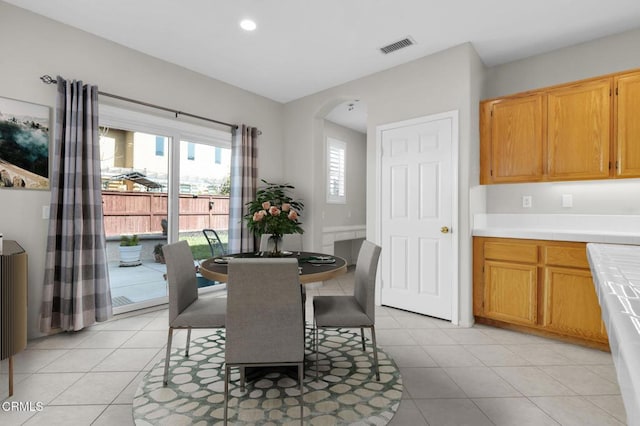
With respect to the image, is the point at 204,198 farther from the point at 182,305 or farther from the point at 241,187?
the point at 182,305

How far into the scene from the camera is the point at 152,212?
376cm

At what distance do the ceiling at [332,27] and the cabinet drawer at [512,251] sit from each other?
1988 mm

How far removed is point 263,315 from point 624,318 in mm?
1387

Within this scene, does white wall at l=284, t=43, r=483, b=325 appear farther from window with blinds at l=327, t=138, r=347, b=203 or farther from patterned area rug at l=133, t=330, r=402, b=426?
patterned area rug at l=133, t=330, r=402, b=426

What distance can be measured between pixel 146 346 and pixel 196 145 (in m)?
2.49

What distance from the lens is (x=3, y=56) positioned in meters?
2.66

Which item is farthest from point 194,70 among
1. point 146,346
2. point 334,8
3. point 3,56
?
point 146,346

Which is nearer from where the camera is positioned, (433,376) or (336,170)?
(433,376)

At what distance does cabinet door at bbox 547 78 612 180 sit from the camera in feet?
9.27

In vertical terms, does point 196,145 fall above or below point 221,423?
above

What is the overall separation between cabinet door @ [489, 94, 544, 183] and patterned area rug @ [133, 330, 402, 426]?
2.22m

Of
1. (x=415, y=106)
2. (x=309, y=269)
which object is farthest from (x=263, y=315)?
(x=415, y=106)

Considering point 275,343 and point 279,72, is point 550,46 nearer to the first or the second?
point 279,72

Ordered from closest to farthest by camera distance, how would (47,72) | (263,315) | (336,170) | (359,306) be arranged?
(263,315) → (359,306) → (47,72) → (336,170)
